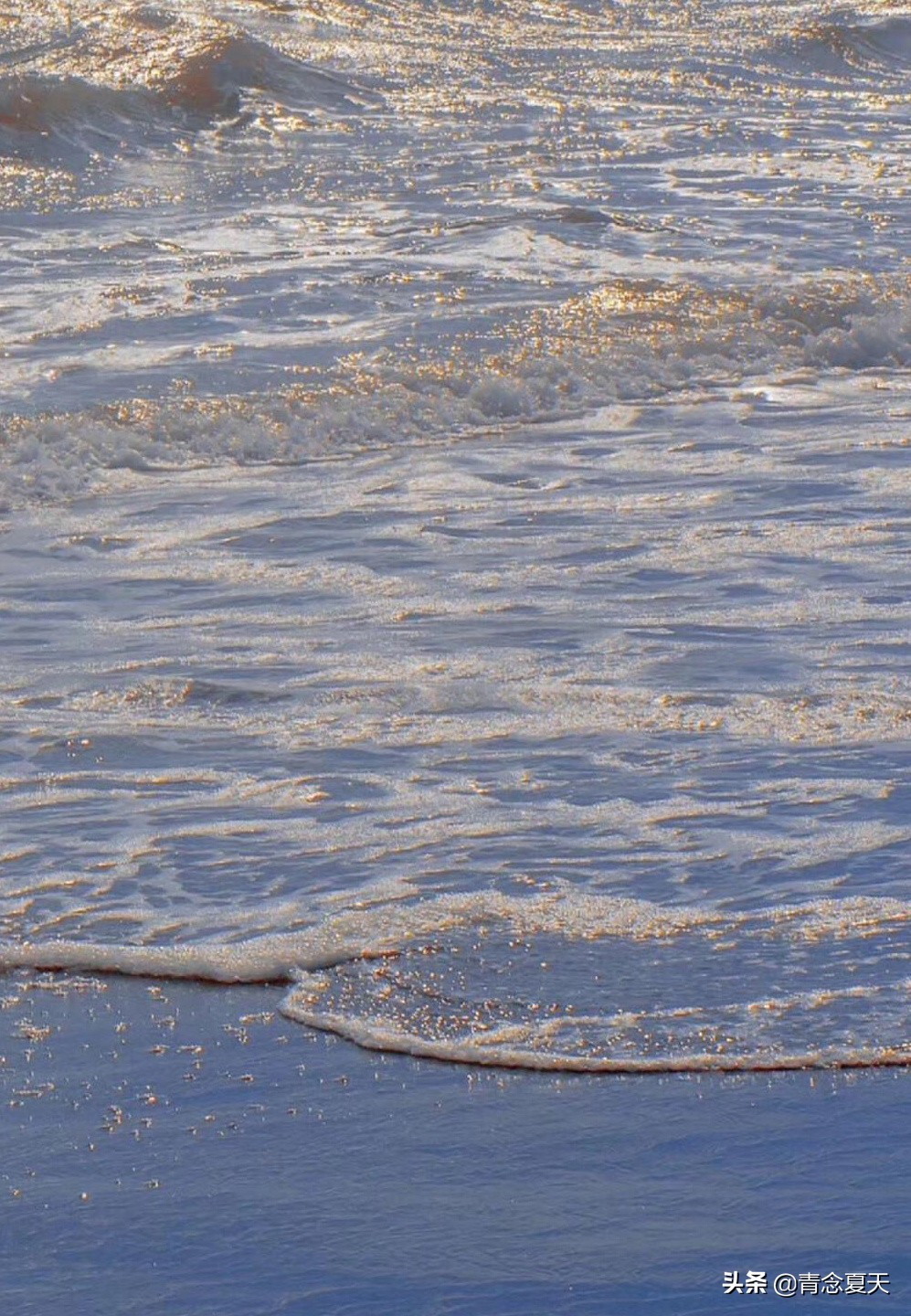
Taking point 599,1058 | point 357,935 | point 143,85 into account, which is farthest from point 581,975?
point 143,85

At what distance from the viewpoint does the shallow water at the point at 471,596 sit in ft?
11.2

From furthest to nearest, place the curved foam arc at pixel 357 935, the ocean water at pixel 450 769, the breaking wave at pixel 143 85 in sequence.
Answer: the breaking wave at pixel 143 85, the curved foam arc at pixel 357 935, the ocean water at pixel 450 769

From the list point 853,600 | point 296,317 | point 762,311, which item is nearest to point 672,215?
point 762,311

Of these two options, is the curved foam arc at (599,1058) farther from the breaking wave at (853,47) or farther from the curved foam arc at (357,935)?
the breaking wave at (853,47)

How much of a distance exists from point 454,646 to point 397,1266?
283 cm

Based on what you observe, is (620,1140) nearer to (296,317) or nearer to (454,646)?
(454,646)

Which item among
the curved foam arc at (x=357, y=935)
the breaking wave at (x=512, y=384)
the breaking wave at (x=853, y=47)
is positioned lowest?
the breaking wave at (x=512, y=384)

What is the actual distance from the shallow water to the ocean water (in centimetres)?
2

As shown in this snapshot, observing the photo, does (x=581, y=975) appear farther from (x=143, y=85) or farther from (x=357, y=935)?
(x=143, y=85)

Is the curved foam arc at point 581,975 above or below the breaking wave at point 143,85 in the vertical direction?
below

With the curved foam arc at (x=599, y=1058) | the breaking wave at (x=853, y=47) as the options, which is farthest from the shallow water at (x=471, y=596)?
the breaking wave at (x=853, y=47)

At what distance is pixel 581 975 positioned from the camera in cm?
331

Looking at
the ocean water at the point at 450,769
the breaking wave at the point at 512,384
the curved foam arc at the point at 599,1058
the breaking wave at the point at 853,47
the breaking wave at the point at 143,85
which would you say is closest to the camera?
the ocean water at the point at 450,769

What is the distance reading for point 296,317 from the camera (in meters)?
9.77
